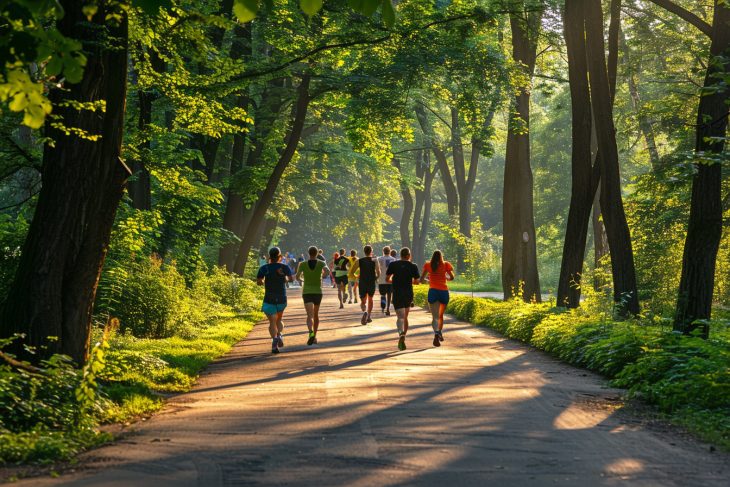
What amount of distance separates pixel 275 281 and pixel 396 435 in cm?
894

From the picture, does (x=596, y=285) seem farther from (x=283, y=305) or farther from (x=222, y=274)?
(x=283, y=305)

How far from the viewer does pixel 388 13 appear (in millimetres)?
4477

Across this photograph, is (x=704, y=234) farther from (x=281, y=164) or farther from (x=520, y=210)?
(x=281, y=164)

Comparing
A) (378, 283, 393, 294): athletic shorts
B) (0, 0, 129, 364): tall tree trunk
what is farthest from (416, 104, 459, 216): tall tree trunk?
(0, 0, 129, 364): tall tree trunk

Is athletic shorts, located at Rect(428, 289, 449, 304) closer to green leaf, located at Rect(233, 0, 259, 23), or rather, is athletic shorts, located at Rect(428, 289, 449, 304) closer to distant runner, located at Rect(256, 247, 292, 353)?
distant runner, located at Rect(256, 247, 292, 353)

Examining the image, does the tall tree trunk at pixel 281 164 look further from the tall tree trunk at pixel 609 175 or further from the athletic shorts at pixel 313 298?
the athletic shorts at pixel 313 298

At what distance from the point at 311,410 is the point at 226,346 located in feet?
25.0

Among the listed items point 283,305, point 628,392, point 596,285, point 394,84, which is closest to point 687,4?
point 596,285

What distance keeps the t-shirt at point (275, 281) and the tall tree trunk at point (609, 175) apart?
23.1 ft

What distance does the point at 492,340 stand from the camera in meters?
19.3

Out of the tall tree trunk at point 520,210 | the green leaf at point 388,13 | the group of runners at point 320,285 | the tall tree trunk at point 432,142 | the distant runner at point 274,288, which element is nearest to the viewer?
the green leaf at point 388,13

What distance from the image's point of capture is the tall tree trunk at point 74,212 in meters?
9.69

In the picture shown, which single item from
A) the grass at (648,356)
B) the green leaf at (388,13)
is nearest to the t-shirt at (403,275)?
the grass at (648,356)

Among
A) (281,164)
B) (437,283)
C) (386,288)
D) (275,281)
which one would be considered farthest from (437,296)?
(281,164)
